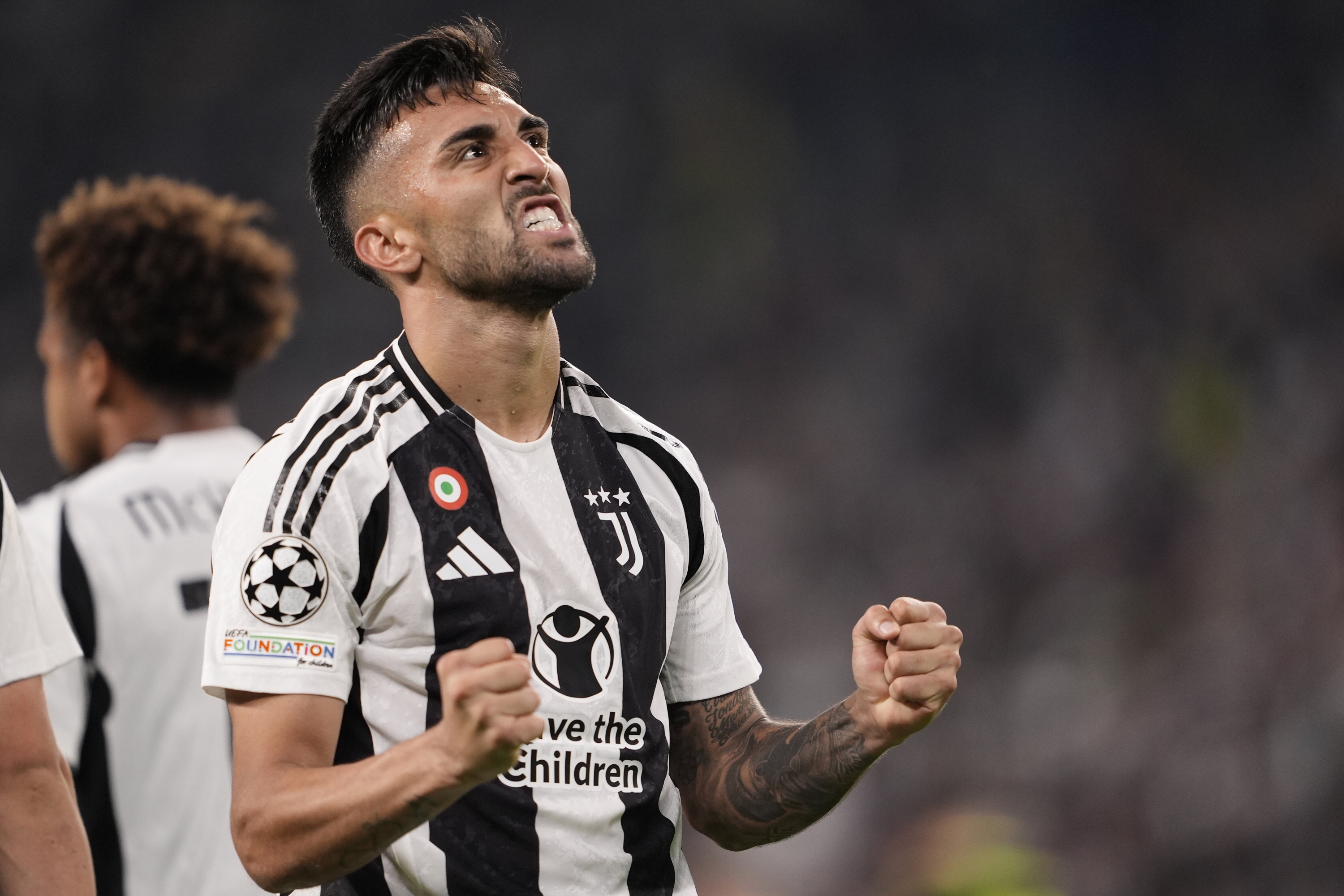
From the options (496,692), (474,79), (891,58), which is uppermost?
(891,58)

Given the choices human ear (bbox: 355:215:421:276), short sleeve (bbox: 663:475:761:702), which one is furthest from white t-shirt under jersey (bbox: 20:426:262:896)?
short sleeve (bbox: 663:475:761:702)

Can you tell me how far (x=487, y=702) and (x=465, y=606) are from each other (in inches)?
18.2

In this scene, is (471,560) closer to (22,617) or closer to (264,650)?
(264,650)

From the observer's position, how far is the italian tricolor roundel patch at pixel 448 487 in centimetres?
212

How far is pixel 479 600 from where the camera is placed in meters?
2.07

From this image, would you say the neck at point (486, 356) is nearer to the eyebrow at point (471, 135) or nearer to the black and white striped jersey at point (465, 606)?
the black and white striped jersey at point (465, 606)

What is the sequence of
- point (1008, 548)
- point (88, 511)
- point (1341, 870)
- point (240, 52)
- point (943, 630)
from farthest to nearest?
point (240, 52) → point (1008, 548) → point (1341, 870) → point (88, 511) → point (943, 630)

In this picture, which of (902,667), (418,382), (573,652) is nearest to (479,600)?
(573,652)

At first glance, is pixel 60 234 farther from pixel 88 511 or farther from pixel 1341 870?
pixel 1341 870

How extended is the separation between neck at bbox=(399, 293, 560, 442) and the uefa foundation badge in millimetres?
424

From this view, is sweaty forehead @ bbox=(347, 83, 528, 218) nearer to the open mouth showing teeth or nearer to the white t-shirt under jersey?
the open mouth showing teeth

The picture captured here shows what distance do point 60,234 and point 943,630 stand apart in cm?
290

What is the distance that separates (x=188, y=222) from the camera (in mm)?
3918

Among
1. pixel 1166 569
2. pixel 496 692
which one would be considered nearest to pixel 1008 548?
pixel 1166 569
